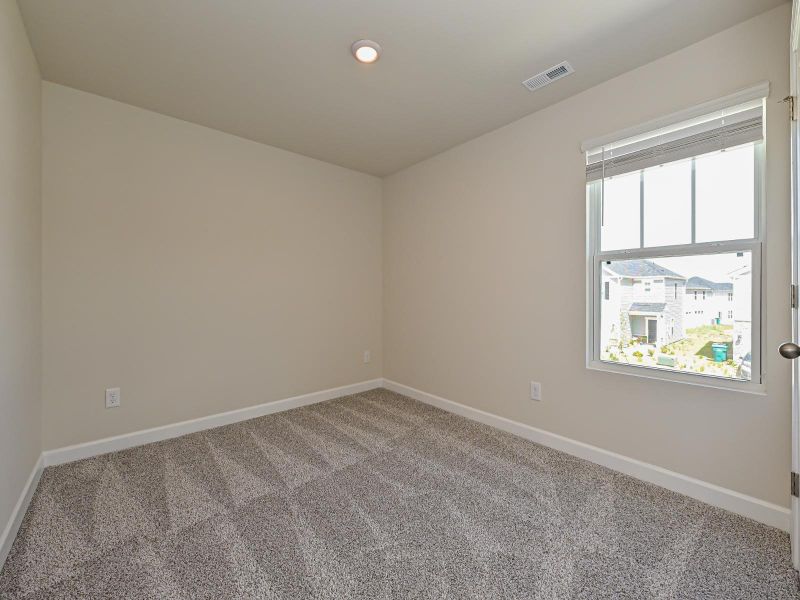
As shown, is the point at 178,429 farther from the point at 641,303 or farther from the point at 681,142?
the point at 681,142

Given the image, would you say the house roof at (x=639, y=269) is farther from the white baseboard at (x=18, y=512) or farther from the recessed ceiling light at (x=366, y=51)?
the white baseboard at (x=18, y=512)

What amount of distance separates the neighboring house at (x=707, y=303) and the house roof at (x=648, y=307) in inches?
4.3

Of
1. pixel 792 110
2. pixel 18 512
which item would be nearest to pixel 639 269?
pixel 792 110

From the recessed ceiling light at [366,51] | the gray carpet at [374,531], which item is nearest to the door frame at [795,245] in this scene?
the gray carpet at [374,531]

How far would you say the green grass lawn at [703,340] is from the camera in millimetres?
1832

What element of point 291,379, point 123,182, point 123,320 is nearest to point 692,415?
point 291,379

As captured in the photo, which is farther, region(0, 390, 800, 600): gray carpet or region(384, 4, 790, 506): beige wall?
region(384, 4, 790, 506): beige wall

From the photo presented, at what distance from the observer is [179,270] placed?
2717 millimetres

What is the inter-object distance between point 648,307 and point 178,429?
340 cm

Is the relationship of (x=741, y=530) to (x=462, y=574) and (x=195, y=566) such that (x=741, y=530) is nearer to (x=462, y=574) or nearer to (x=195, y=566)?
(x=462, y=574)

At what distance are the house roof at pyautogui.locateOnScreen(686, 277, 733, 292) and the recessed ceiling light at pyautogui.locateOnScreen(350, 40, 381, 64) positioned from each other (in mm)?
2155

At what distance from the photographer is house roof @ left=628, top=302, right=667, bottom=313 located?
2077 mm

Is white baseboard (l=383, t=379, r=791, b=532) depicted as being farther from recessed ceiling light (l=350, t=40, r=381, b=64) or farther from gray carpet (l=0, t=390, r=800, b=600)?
recessed ceiling light (l=350, t=40, r=381, b=64)

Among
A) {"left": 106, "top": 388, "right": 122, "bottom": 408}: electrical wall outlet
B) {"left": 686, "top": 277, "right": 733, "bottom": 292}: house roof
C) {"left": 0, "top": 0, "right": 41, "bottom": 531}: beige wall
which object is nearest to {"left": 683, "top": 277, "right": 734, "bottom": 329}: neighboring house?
{"left": 686, "top": 277, "right": 733, "bottom": 292}: house roof
